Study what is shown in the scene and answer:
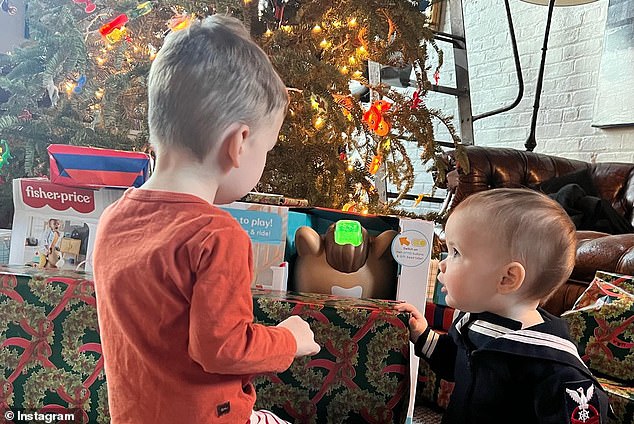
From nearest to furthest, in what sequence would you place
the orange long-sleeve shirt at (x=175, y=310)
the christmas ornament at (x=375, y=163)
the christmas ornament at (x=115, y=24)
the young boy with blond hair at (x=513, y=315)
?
1. the orange long-sleeve shirt at (x=175, y=310)
2. the young boy with blond hair at (x=513, y=315)
3. the christmas ornament at (x=115, y=24)
4. the christmas ornament at (x=375, y=163)

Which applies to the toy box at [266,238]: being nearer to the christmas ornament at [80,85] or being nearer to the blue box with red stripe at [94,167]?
the blue box with red stripe at [94,167]

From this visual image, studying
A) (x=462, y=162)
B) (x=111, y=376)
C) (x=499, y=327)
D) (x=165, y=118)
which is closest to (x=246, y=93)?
(x=165, y=118)

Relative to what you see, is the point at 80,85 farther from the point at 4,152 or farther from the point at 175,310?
the point at 175,310

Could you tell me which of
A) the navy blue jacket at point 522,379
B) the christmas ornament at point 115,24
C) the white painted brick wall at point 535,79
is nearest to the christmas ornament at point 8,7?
the christmas ornament at point 115,24

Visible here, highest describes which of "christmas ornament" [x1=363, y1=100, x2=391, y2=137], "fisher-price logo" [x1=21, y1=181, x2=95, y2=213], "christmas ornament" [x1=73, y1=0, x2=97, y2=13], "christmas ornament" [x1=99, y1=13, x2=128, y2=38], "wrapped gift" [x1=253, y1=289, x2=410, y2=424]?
"christmas ornament" [x1=73, y1=0, x2=97, y2=13]

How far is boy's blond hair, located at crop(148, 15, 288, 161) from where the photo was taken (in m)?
0.68

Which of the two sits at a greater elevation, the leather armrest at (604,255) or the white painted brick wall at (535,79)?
the white painted brick wall at (535,79)

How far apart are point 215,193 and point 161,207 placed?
2.8 inches

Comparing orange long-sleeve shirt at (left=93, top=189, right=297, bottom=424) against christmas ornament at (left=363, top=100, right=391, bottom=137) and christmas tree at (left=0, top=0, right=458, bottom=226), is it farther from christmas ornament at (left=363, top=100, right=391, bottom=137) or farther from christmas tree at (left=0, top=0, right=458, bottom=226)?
christmas ornament at (left=363, top=100, right=391, bottom=137)

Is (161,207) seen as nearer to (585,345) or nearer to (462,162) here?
(585,345)

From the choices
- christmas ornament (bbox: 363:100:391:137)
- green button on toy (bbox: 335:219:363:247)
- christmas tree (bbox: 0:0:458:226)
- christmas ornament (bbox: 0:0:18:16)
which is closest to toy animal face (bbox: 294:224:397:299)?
green button on toy (bbox: 335:219:363:247)

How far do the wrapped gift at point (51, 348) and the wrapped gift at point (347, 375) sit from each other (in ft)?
0.92

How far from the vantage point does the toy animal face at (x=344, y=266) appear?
49.8 inches

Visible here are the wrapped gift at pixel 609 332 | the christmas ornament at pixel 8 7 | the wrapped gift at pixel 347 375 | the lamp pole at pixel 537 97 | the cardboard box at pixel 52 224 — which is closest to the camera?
the wrapped gift at pixel 347 375
